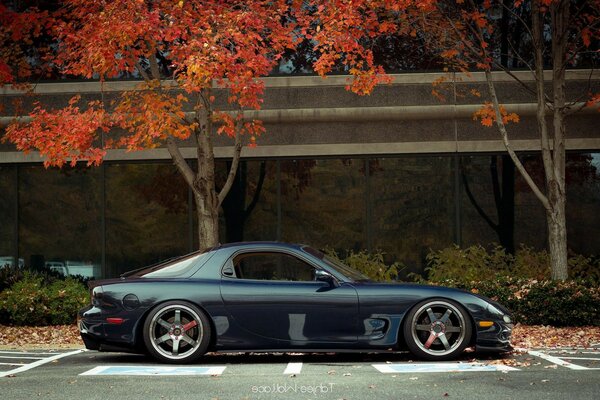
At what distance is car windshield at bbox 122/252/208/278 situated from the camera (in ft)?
33.7

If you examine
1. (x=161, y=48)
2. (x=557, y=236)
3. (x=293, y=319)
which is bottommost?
(x=293, y=319)

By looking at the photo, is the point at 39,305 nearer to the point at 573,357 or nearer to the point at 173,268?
the point at 173,268

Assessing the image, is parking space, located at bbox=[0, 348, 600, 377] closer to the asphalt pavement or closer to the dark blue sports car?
the asphalt pavement

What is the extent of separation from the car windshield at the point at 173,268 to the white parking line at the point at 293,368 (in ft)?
4.95

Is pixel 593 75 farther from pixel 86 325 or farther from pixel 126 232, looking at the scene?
pixel 86 325

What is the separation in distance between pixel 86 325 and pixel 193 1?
6569mm

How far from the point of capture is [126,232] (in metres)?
20.5

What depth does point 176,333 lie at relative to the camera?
32.5 feet

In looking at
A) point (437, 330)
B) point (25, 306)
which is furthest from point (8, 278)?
point (437, 330)

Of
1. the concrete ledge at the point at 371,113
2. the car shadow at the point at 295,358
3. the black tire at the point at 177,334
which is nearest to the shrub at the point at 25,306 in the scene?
the car shadow at the point at 295,358

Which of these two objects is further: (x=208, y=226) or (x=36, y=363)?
(x=208, y=226)

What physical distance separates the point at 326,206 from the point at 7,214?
6.86 m

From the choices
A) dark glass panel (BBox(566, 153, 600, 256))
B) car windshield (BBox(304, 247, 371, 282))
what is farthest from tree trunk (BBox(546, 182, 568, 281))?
car windshield (BBox(304, 247, 371, 282))

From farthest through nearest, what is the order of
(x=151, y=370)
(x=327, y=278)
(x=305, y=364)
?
(x=327, y=278), (x=305, y=364), (x=151, y=370)
